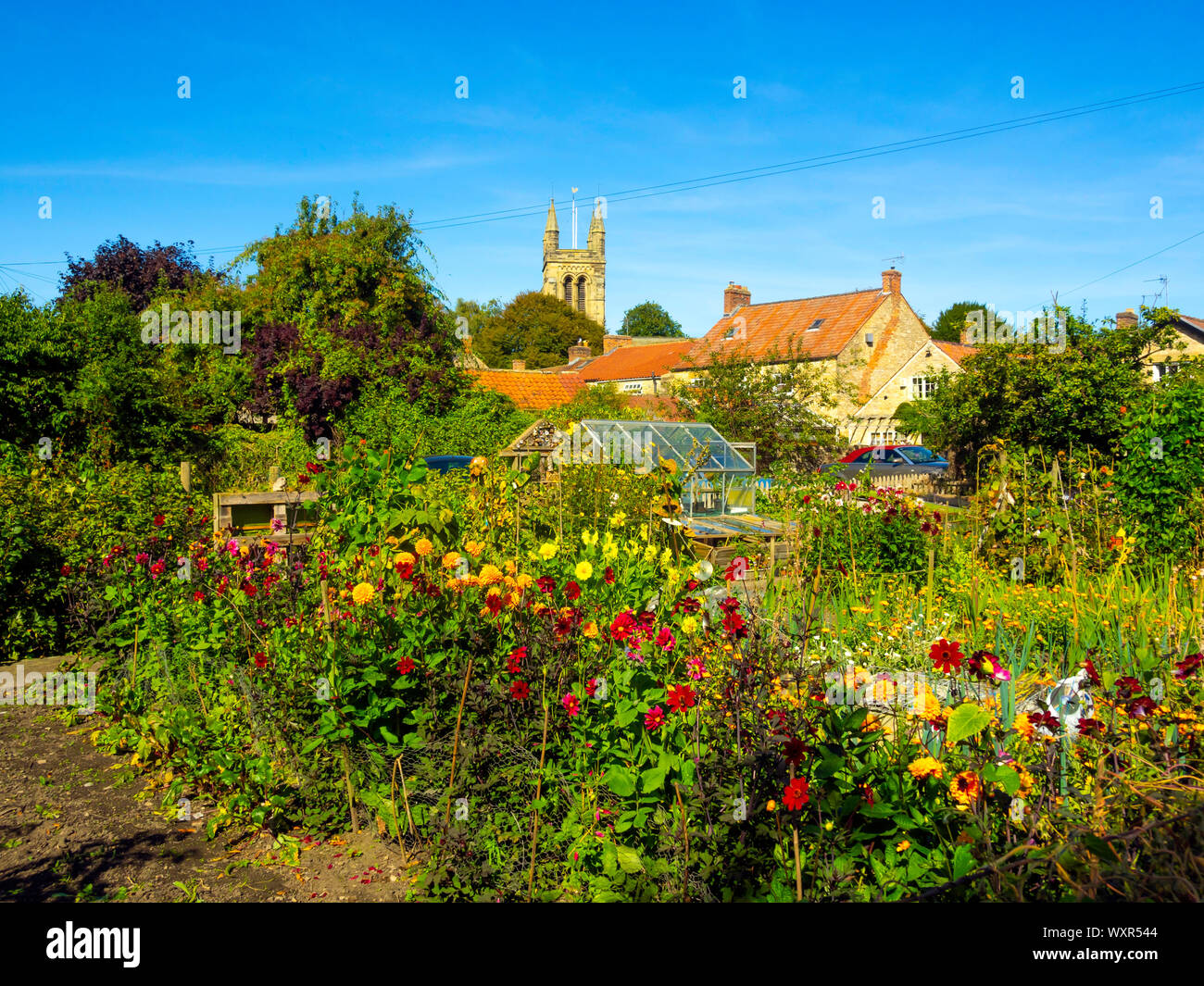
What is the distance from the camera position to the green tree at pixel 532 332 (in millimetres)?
63094

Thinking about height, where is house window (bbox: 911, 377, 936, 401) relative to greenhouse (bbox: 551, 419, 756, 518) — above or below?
above

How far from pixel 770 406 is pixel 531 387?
9814 millimetres

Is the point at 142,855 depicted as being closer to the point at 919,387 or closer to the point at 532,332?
the point at 919,387

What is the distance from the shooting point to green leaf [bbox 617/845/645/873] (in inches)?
102

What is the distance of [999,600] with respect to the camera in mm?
5223

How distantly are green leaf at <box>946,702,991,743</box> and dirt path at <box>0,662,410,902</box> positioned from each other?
6.40 ft

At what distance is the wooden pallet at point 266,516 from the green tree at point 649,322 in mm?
71106

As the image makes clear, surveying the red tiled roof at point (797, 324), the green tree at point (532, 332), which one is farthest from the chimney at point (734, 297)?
the green tree at point (532, 332)

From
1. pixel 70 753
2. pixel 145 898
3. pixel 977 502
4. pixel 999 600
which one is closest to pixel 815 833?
pixel 145 898

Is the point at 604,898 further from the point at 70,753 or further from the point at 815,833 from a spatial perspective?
the point at 70,753

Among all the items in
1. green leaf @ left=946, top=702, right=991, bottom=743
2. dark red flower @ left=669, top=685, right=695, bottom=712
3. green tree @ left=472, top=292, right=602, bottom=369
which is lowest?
green leaf @ left=946, top=702, right=991, bottom=743

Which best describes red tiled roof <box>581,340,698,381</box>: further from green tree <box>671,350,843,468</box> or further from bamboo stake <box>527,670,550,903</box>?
bamboo stake <box>527,670,550,903</box>

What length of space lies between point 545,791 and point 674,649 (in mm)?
766

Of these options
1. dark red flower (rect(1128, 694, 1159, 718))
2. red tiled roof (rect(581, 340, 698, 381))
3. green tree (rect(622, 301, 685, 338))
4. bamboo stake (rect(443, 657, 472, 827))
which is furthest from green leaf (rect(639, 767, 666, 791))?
green tree (rect(622, 301, 685, 338))
